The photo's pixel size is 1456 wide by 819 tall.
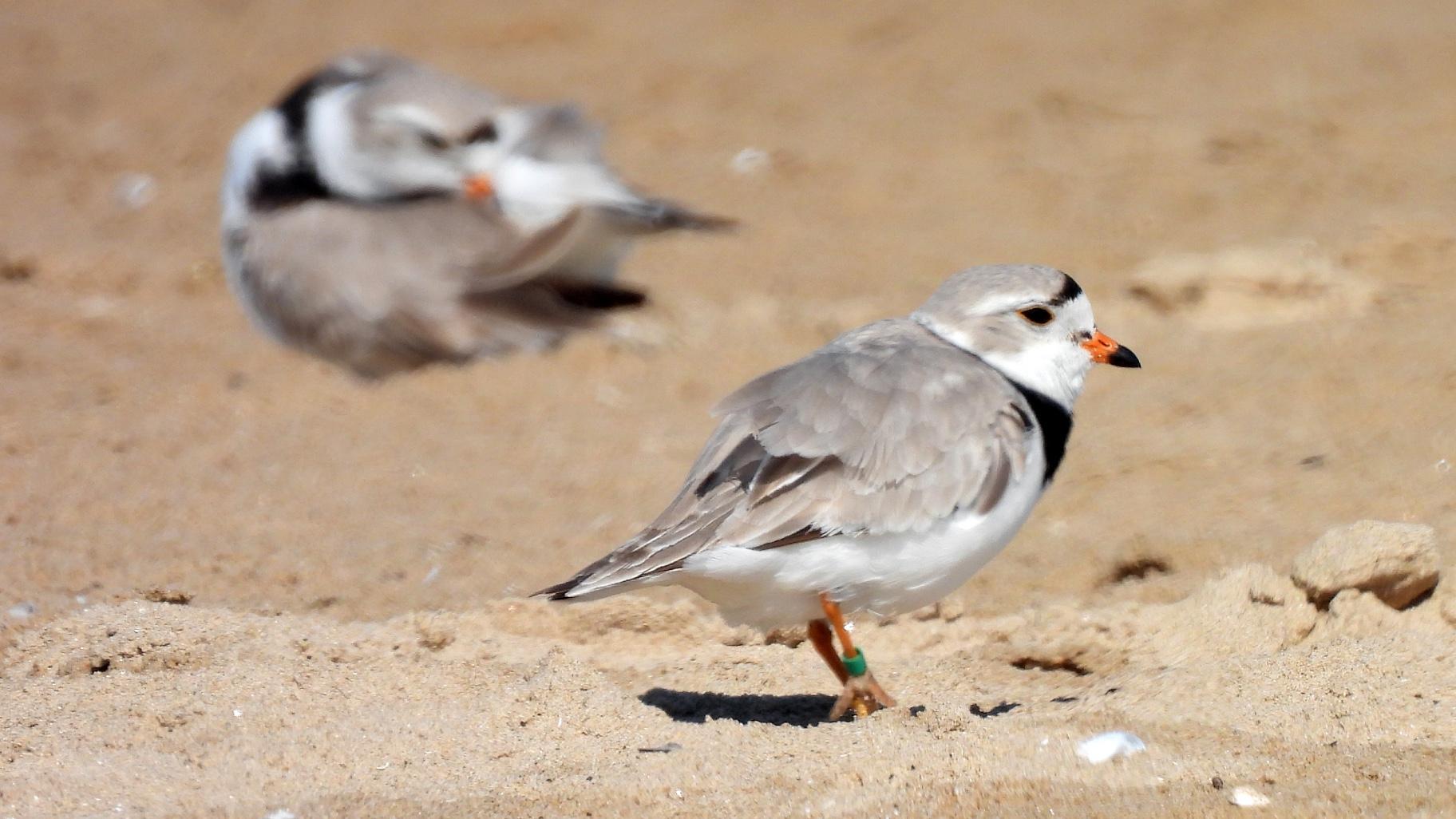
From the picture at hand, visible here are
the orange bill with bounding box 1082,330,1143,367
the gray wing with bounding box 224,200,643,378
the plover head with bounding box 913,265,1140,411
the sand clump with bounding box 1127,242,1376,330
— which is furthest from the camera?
the gray wing with bounding box 224,200,643,378

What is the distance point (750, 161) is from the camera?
9.35m

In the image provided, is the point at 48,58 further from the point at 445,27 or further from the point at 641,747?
the point at 641,747

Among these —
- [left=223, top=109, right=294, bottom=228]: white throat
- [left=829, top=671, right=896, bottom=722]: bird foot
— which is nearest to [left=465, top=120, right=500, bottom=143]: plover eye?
A: [left=223, top=109, right=294, bottom=228]: white throat

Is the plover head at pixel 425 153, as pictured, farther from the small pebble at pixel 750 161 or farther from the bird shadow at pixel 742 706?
the bird shadow at pixel 742 706

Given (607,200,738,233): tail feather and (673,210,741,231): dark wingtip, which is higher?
(607,200,738,233): tail feather

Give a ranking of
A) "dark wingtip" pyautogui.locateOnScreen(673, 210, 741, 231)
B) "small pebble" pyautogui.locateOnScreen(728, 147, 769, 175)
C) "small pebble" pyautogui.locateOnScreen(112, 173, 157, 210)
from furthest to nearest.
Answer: "small pebble" pyautogui.locateOnScreen(112, 173, 157, 210) < "small pebble" pyautogui.locateOnScreen(728, 147, 769, 175) < "dark wingtip" pyautogui.locateOnScreen(673, 210, 741, 231)

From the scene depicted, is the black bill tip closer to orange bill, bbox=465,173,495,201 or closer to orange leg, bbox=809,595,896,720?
orange leg, bbox=809,595,896,720

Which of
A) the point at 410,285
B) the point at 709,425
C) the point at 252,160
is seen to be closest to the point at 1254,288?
the point at 709,425

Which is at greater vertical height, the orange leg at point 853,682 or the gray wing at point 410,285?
the orange leg at point 853,682

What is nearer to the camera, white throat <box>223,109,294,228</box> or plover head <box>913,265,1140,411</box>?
plover head <box>913,265,1140,411</box>

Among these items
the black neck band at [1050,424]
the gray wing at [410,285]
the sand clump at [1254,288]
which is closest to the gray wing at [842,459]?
the black neck band at [1050,424]

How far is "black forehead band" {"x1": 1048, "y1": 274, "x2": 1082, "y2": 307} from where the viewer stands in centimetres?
390

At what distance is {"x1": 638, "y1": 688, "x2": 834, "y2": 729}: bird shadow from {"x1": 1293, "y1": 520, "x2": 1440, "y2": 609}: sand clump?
117 cm

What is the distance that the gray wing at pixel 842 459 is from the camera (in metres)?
3.45
